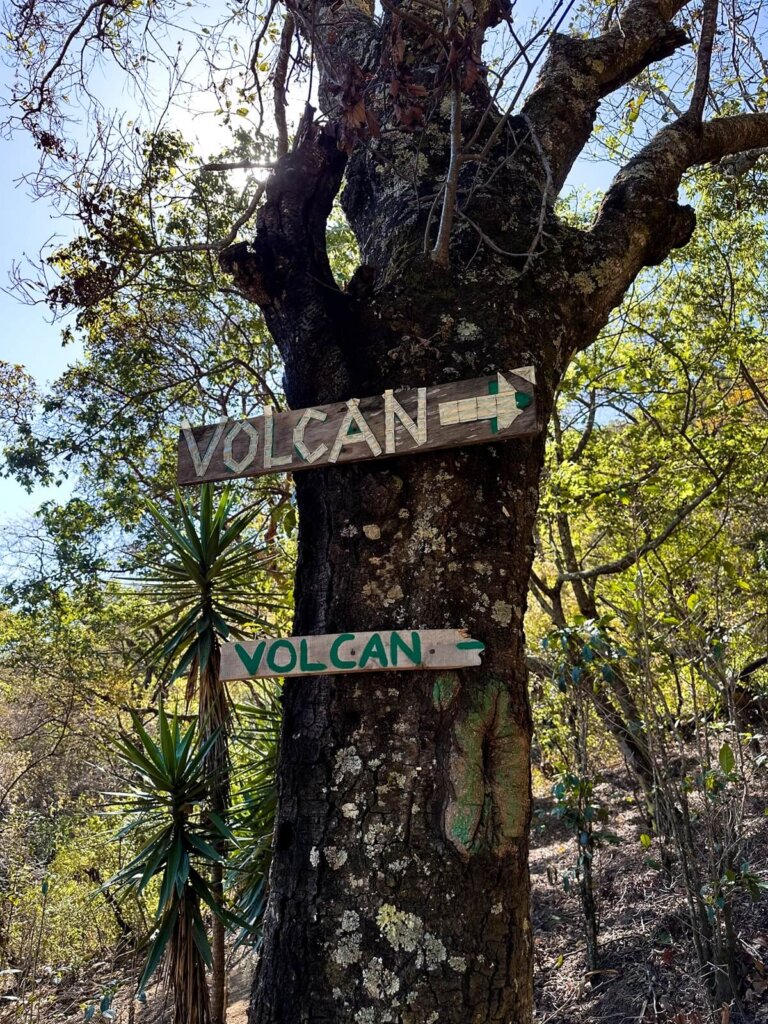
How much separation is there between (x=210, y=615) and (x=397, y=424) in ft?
7.74

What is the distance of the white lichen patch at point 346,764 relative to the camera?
1.88 meters

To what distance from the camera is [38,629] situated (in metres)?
8.90

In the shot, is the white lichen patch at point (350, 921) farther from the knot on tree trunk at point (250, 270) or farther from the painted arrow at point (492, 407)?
the knot on tree trunk at point (250, 270)

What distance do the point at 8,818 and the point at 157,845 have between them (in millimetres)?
8499

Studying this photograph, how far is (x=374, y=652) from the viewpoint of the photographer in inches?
75.4

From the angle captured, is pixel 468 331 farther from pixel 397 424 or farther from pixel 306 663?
pixel 306 663

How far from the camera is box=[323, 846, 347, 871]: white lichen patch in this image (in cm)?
181

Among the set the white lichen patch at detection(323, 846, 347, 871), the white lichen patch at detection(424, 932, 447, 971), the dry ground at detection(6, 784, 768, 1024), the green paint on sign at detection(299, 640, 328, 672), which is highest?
the green paint on sign at detection(299, 640, 328, 672)

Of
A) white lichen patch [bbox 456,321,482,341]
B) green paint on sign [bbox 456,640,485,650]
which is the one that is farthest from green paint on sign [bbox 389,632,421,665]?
white lichen patch [bbox 456,321,482,341]

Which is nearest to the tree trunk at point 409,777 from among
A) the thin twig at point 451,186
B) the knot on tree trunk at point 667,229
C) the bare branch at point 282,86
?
the thin twig at point 451,186

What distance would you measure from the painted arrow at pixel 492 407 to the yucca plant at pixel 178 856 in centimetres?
233

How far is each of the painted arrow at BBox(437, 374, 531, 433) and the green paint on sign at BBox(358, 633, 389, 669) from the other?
614 mm

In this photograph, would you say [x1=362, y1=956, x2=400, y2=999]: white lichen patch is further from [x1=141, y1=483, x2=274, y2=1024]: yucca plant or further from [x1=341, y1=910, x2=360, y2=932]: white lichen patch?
[x1=141, y1=483, x2=274, y2=1024]: yucca plant

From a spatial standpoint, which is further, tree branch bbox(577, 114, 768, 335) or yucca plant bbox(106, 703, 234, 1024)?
yucca plant bbox(106, 703, 234, 1024)
